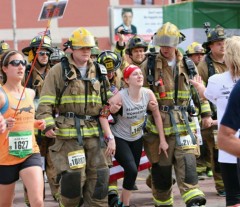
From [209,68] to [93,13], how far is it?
30.8 meters

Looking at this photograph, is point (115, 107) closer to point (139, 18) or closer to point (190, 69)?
point (190, 69)

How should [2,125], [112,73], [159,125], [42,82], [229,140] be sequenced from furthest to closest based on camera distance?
[42,82] → [112,73] → [159,125] → [2,125] → [229,140]

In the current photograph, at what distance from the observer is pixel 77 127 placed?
7246mm

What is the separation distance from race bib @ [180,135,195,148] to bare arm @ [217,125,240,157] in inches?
134

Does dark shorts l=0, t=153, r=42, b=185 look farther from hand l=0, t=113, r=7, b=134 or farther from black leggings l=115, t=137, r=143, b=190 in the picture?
black leggings l=115, t=137, r=143, b=190

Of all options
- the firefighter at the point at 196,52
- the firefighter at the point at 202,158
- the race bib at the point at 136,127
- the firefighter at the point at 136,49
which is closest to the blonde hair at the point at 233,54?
the race bib at the point at 136,127

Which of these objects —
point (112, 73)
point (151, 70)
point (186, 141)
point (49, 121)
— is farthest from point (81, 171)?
point (112, 73)

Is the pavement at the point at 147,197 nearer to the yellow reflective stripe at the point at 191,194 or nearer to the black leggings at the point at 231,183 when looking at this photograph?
the yellow reflective stripe at the point at 191,194

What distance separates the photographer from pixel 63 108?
24.0 ft

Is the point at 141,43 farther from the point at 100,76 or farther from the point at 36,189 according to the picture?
the point at 36,189

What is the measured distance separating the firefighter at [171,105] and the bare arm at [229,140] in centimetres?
337

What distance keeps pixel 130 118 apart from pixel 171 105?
49cm

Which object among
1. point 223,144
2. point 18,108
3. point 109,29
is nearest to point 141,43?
point 18,108

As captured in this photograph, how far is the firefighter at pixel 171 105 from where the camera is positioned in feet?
25.6
